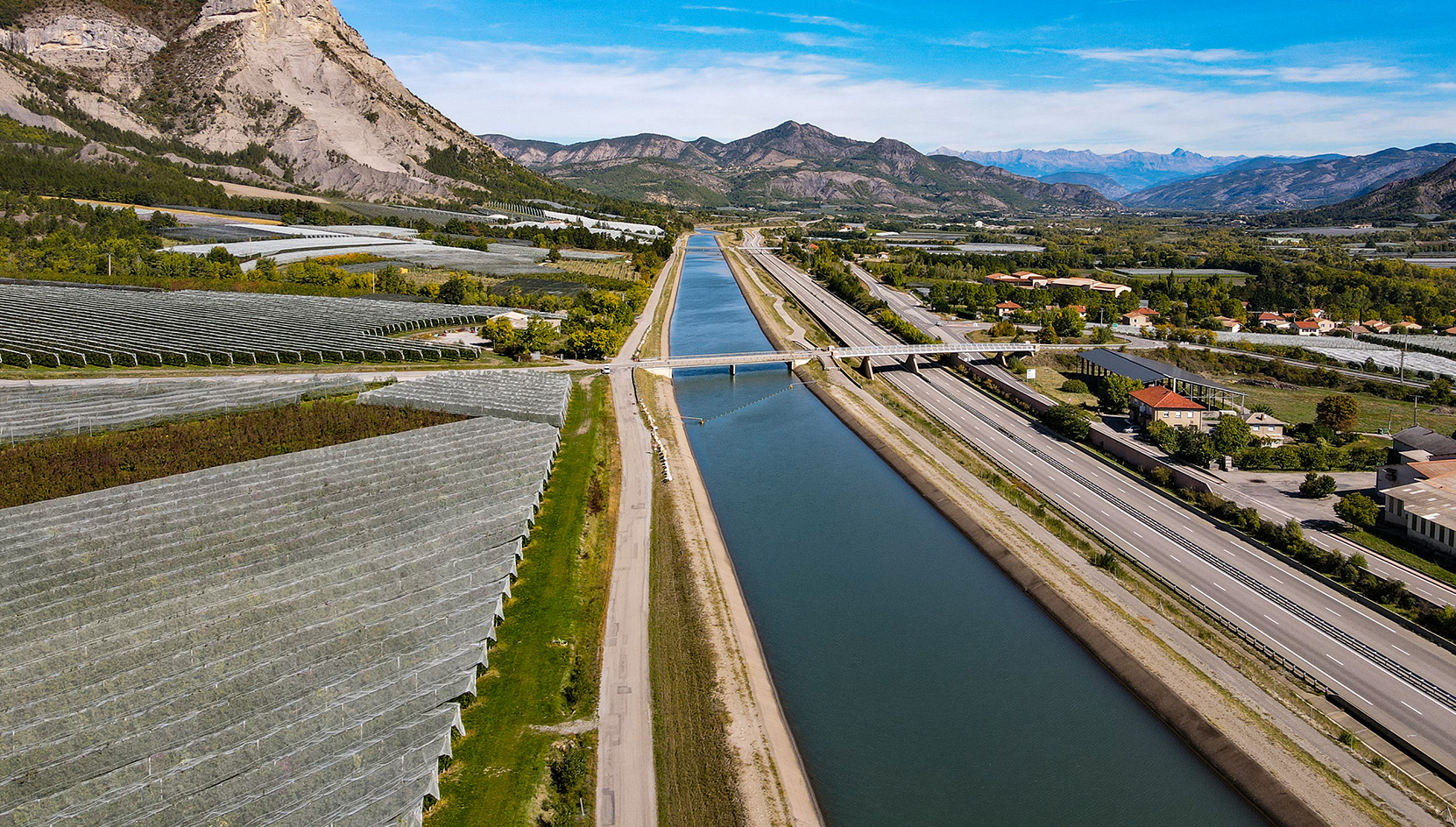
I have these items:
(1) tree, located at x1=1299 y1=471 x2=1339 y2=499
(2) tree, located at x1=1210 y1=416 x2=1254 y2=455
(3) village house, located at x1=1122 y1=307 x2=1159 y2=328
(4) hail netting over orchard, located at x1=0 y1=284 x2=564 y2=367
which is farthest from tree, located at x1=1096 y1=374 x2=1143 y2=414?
(4) hail netting over orchard, located at x1=0 y1=284 x2=564 y2=367

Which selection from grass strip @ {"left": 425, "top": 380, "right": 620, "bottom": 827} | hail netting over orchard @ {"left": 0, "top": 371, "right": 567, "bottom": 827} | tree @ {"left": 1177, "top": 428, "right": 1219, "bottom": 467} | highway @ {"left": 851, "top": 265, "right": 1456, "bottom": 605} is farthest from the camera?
tree @ {"left": 1177, "top": 428, "right": 1219, "bottom": 467}

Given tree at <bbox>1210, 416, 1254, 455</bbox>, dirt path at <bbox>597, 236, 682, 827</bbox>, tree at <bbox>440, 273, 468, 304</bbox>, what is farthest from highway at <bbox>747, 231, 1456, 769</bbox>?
tree at <bbox>440, 273, 468, 304</bbox>

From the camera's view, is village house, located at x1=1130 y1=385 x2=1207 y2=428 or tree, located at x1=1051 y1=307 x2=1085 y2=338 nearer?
village house, located at x1=1130 y1=385 x2=1207 y2=428

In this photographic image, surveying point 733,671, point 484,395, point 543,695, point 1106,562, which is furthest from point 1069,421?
point 543,695

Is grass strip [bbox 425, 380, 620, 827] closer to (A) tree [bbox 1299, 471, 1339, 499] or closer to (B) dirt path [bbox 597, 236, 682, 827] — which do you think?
(B) dirt path [bbox 597, 236, 682, 827]

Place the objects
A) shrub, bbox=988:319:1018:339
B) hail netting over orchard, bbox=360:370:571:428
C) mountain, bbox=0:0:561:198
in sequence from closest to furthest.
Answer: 1. hail netting over orchard, bbox=360:370:571:428
2. shrub, bbox=988:319:1018:339
3. mountain, bbox=0:0:561:198

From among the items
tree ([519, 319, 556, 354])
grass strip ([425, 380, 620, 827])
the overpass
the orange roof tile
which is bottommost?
grass strip ([425, 380, 620, 827])

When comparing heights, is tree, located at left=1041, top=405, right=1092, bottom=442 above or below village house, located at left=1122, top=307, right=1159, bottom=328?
below

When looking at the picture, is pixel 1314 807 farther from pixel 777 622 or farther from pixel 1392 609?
pixel 777 622
